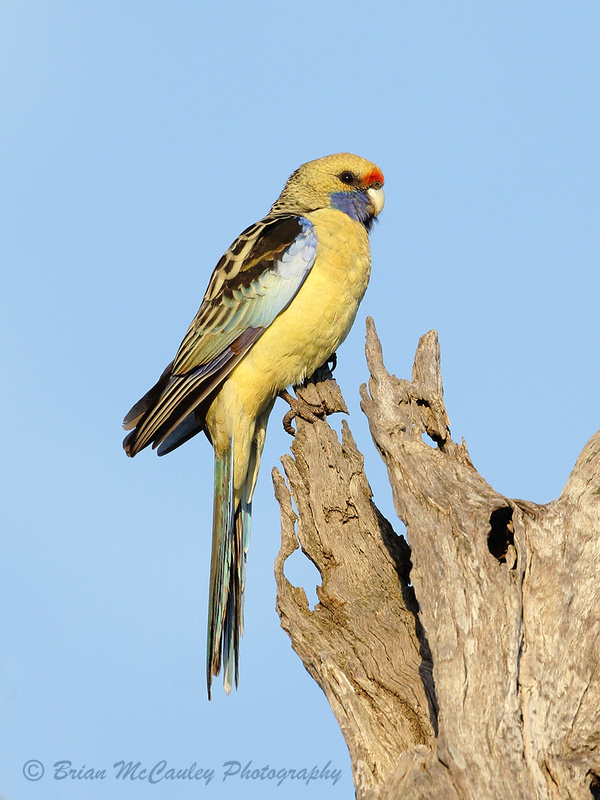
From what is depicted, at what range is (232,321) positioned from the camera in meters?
6.37

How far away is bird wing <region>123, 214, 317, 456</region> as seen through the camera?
6.27 metres

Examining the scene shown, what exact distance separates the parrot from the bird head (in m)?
0.54

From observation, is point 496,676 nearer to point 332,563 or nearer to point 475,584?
point 475,584

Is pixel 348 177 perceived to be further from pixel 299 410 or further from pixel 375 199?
pixel 299 410

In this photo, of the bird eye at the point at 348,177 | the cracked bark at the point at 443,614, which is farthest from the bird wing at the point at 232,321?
the cracked bark at the point at 443,614

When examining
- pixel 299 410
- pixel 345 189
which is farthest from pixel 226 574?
pixel 345 189

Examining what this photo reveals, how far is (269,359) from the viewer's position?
628 centimetres

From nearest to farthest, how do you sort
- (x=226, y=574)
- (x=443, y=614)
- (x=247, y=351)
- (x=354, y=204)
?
(x=443, y=614) → (x=226, y=574) → (x=247, y=351) → (x=354, y=204)

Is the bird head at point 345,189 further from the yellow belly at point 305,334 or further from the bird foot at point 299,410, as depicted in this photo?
the bird foot at point 299,410

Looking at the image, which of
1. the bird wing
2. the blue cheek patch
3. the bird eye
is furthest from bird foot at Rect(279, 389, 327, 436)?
the bird eye

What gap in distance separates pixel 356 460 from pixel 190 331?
201cm

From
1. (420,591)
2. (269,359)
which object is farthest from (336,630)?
(269,359)

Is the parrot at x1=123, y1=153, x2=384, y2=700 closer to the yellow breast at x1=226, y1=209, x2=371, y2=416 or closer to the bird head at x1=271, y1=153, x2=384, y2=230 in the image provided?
the yellow breast at x1=226, y1=209, x2=371, y2=416

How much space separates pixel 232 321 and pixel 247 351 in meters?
0.27
